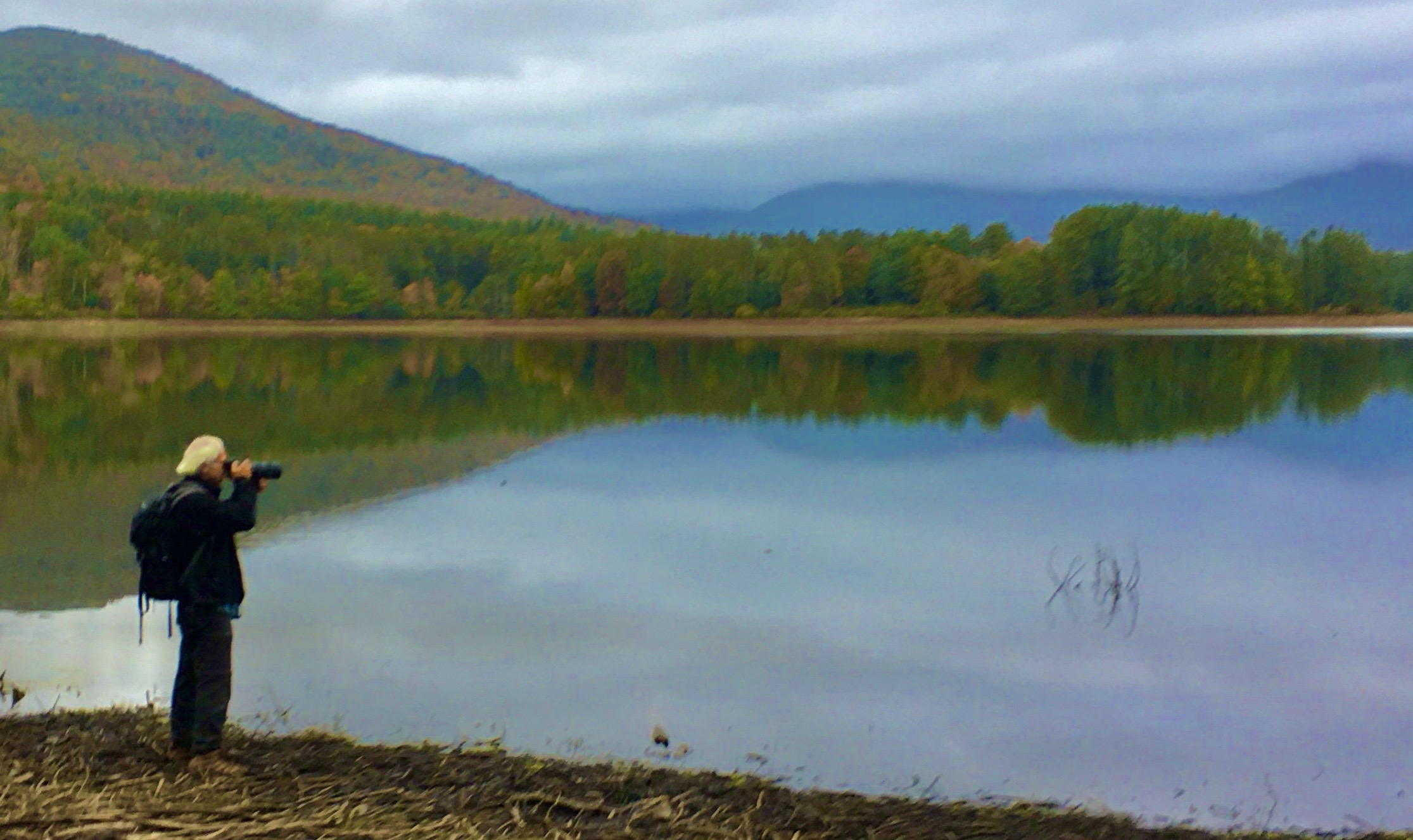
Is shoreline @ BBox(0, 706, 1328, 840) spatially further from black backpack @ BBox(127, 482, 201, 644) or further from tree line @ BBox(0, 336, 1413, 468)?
tree line @ BBox(0, 336, 1413, 468)

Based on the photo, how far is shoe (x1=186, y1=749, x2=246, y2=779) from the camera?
6078 mm

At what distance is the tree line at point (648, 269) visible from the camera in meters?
91.4

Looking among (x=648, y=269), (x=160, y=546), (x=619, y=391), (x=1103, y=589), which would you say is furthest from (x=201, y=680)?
(x=648, y=269)

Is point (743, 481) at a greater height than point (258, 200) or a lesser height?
lesser

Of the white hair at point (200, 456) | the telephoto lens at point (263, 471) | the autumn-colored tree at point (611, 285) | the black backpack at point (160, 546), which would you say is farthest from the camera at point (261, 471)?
the autumn-colored tree at point (611, 285)

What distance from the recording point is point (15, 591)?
414 inches

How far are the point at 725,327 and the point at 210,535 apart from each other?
3553 inches

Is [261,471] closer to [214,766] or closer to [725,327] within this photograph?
[214,766]

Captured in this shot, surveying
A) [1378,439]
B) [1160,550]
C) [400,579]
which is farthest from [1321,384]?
[400,579]

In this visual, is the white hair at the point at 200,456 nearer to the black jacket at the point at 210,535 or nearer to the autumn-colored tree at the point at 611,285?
the black jacket at the point at 210,535

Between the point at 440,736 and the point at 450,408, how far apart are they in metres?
23.2

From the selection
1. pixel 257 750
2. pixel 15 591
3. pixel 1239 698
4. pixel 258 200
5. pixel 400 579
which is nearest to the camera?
pixel 257 750

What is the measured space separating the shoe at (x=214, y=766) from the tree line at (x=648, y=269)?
8880 centimetres

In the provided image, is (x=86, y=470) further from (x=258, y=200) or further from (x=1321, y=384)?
(x=258, y=200)
